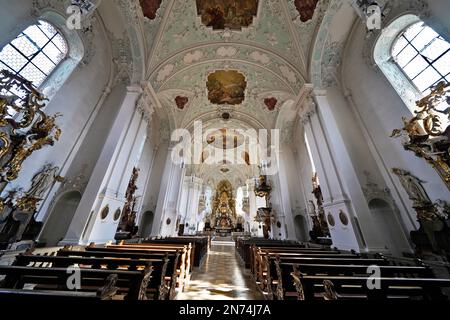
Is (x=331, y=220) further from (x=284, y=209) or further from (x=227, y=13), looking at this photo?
(x=227, y=13)

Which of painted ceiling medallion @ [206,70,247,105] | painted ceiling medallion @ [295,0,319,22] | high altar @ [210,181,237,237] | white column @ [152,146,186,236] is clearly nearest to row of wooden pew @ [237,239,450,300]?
white column @ [152,146,186,236]

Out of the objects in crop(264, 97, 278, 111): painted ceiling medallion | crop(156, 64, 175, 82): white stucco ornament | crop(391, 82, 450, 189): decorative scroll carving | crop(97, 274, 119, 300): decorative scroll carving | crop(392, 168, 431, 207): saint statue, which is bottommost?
crop(97, 274, 119, 300): decorative scroll carving

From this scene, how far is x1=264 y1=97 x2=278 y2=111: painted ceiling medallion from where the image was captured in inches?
420

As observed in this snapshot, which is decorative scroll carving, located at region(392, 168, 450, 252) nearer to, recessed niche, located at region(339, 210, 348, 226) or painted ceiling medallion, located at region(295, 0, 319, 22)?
recessed niche, located at region(339, 210, 348, 226)

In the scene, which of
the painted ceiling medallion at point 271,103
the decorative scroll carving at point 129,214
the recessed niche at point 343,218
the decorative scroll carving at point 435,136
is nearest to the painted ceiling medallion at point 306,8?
the painted ceiling medallion at point 271,103

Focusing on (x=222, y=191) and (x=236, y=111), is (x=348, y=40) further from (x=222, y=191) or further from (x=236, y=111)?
(x=222, y=191)

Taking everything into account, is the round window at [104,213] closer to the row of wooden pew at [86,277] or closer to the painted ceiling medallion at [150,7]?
the row of wooden pew at [86,277]

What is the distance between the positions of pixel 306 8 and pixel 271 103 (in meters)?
4.86

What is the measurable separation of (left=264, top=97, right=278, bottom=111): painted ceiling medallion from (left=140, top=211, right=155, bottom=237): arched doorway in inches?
387

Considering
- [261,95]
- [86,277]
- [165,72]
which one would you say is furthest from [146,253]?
[261,95]

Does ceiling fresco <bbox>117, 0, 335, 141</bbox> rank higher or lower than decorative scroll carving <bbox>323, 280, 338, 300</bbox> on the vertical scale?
higher

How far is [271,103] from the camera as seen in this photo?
10867 millimetres

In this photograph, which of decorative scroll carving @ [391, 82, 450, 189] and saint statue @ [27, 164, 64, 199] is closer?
decorative scroll carving @ [391, 82, 450, 189]

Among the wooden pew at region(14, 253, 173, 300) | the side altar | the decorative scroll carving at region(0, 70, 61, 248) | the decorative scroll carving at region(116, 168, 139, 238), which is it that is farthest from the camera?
the side altar
